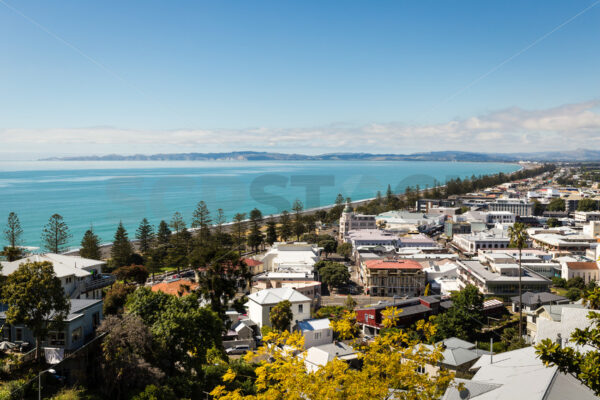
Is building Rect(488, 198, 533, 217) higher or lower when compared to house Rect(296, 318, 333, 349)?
higher

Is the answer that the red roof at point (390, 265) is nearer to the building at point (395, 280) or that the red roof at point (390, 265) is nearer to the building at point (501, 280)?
the building at point (395, 280)

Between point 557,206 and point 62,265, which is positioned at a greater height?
point 62,265

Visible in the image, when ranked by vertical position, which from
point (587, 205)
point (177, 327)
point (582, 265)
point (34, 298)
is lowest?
point (582, 265)

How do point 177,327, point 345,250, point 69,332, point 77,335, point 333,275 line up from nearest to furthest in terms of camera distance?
point 69,332, point 77,335, point 177,327, point 333,275, point 345,250

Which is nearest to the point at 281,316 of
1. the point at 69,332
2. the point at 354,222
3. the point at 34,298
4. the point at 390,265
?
the point at 69,332

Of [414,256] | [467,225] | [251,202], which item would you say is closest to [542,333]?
[414,256]

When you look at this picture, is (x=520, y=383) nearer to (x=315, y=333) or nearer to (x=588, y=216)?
(x=315, y=333)

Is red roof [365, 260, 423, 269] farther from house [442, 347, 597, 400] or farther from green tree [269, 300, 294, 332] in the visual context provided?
house [442, 347, 597, 400]

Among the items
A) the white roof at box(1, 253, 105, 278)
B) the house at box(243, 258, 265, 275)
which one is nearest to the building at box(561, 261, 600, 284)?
the house at box(243, 258, 265, 275)
